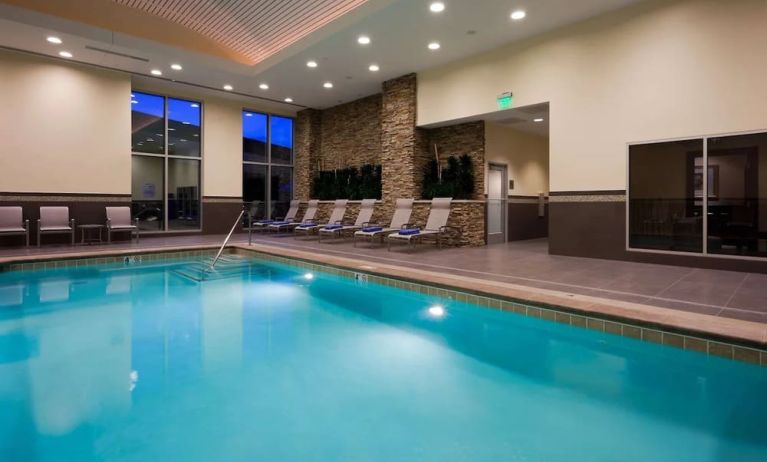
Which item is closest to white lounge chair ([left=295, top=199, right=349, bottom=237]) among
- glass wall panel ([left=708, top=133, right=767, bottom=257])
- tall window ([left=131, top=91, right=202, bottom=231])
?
tall window ([left=131, top=91, right=202, bottom=231])

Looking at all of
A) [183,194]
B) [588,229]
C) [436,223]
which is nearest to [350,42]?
[436,223]

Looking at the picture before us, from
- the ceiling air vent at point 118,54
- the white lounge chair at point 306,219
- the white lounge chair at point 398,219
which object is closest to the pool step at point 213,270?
the white lounge chair at point 398,219

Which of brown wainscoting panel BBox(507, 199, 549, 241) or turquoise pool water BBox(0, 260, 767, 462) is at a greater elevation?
brown wainscoting panel BBox(507, 199, 549, 241)

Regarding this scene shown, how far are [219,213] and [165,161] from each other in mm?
1934

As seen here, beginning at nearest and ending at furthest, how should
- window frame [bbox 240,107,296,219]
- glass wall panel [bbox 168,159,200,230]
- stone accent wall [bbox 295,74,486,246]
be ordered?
stone accent wall [bbox 295,74,486,246]
glass wall panel [bbox 168,159,200,230]
window frame [bbox 240,107,296,219]

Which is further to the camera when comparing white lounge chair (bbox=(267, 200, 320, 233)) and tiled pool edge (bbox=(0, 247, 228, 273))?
white lounge chair (bbox=(267, 200, 320, 233))

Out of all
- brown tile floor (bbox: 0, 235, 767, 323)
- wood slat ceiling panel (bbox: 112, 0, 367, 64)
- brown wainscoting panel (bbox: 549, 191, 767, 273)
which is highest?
wood slat ceiling panel (bbox: 112, 0, 367, 64)

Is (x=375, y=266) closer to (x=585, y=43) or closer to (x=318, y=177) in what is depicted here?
(x=585, y=43)

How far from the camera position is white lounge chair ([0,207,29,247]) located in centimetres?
797

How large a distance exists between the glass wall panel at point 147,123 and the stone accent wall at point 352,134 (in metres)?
4.45

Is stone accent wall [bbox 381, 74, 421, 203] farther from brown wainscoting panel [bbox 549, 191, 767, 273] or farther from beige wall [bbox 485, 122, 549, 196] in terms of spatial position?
brown wainscoting panel [bbox 549, 191, 767, 273]

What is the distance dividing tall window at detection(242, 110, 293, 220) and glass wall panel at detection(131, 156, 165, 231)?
228 centimetres

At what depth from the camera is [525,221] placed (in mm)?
10828

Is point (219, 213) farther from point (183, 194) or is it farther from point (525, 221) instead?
point (525, 221)
